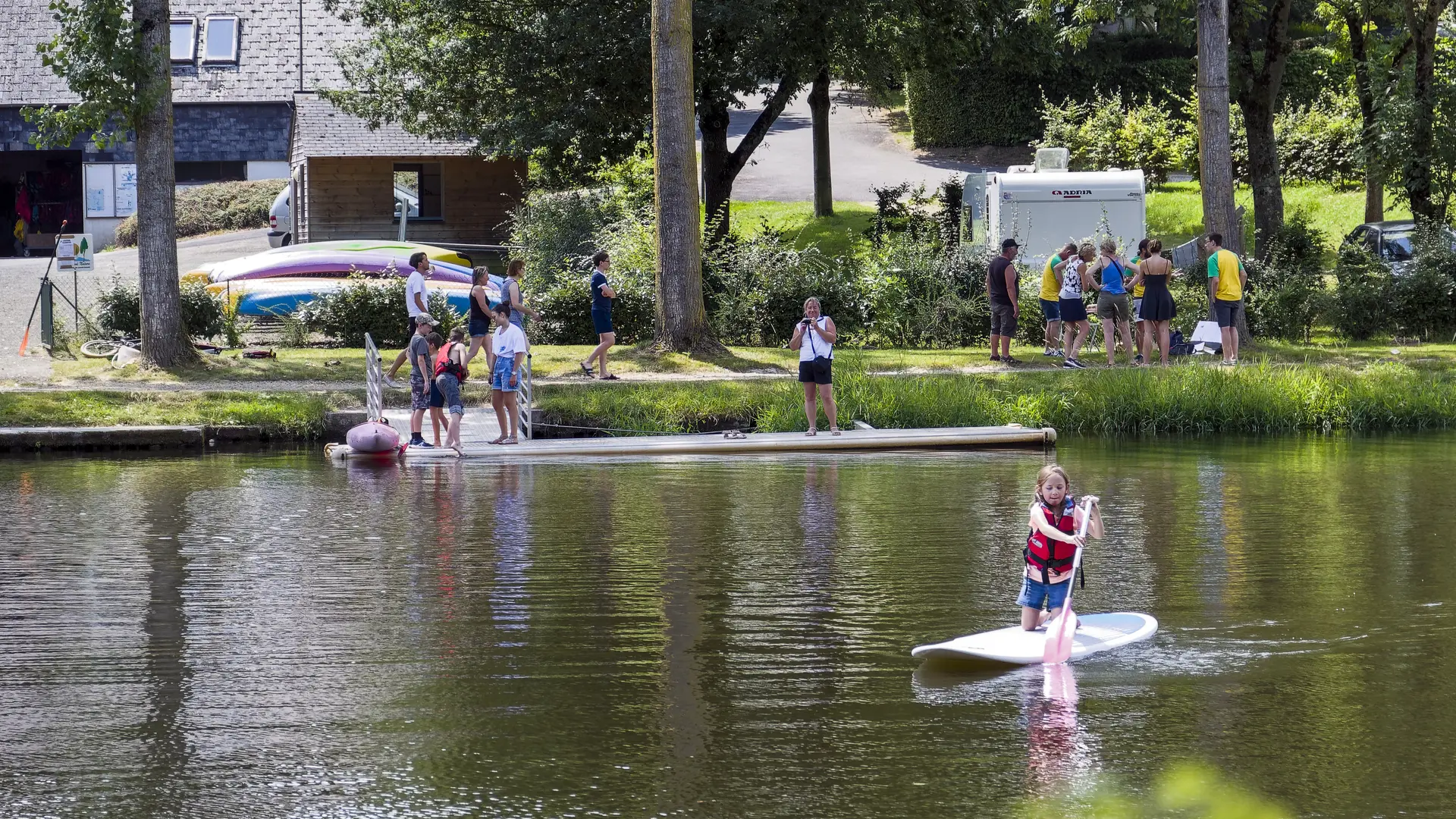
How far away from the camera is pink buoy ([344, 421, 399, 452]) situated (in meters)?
18.2

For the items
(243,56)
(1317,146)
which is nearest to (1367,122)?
(1317,146)

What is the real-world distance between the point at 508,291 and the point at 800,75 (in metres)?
10.3

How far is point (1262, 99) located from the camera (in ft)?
98.4

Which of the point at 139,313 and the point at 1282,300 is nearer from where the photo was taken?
the point at 139,313

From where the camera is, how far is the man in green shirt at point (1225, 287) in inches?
886

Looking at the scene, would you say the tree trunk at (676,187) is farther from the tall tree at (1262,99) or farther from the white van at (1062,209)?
the tall tree at (1262,99)

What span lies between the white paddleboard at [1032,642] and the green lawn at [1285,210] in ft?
84.7

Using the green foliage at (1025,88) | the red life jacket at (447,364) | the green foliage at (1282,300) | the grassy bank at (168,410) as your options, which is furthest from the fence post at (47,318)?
the green foliage at (1025,88)

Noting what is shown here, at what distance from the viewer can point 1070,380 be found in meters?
21.5

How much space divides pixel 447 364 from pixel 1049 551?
980cm

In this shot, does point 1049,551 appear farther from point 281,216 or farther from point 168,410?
point 281,216

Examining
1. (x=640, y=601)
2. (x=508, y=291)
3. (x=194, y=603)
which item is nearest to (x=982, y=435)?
(x=508, y=291)

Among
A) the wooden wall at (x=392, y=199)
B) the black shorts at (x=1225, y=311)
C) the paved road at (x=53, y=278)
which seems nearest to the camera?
the black shorts at (x=1225, y=311)

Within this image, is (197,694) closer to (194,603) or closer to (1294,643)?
(194,603)
